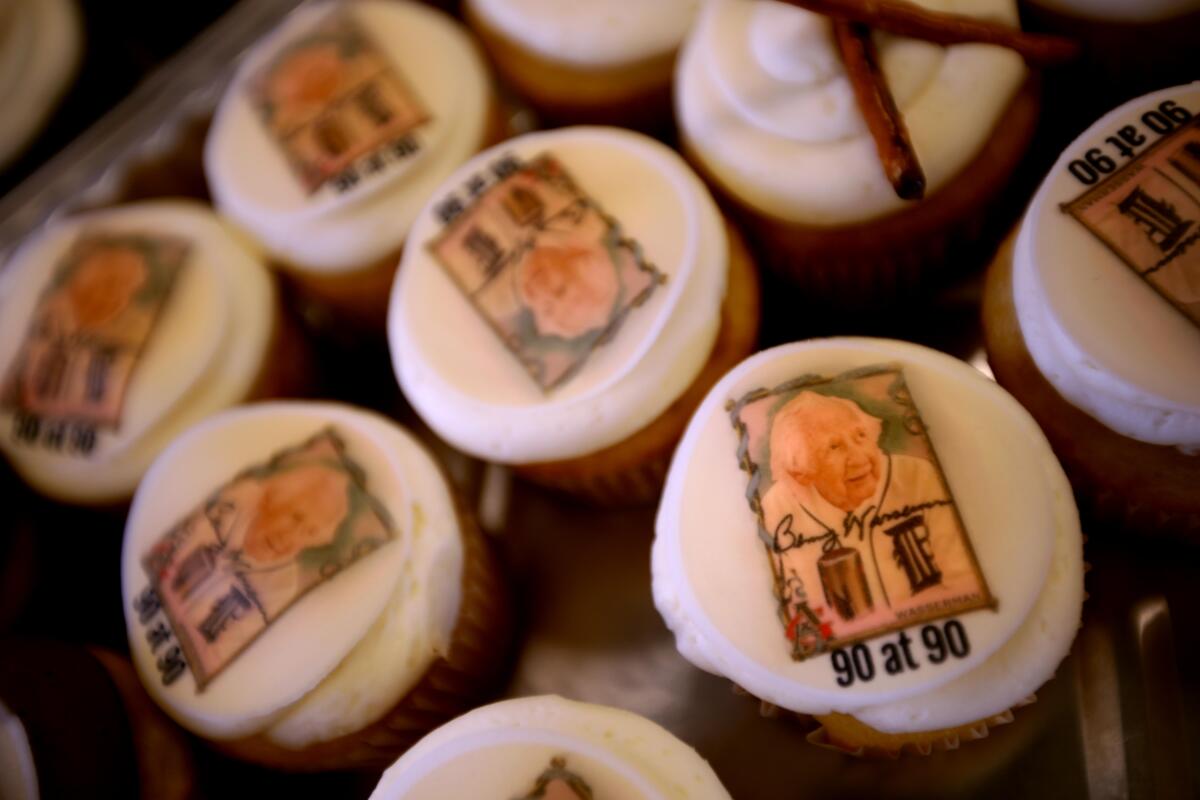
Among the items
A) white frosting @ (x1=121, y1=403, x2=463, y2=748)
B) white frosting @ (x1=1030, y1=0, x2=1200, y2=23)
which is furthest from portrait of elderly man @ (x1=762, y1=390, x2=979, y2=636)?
white frosting @ (x1=1030, y1=0, x2=1200, y2=23)

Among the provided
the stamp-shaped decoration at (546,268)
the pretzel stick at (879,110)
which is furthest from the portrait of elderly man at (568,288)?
the pretzel stick at (879,110)

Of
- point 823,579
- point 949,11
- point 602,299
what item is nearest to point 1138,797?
point 823,579

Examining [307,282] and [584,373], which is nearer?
[584,373]

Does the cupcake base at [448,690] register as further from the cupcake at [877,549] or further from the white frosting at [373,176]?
the white frosting at [373,176]

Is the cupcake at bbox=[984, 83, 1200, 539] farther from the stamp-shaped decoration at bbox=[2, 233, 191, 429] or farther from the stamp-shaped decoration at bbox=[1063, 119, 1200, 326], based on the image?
the stamp-shaped decoration at bbox=[2, 233, 191, 429]

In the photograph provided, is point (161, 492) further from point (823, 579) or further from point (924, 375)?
point (924, 375)

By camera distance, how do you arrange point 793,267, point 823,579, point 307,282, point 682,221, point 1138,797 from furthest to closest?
point 307,282 → point 793,267 → point 682,221 → point 1138,797 → point 823,579
